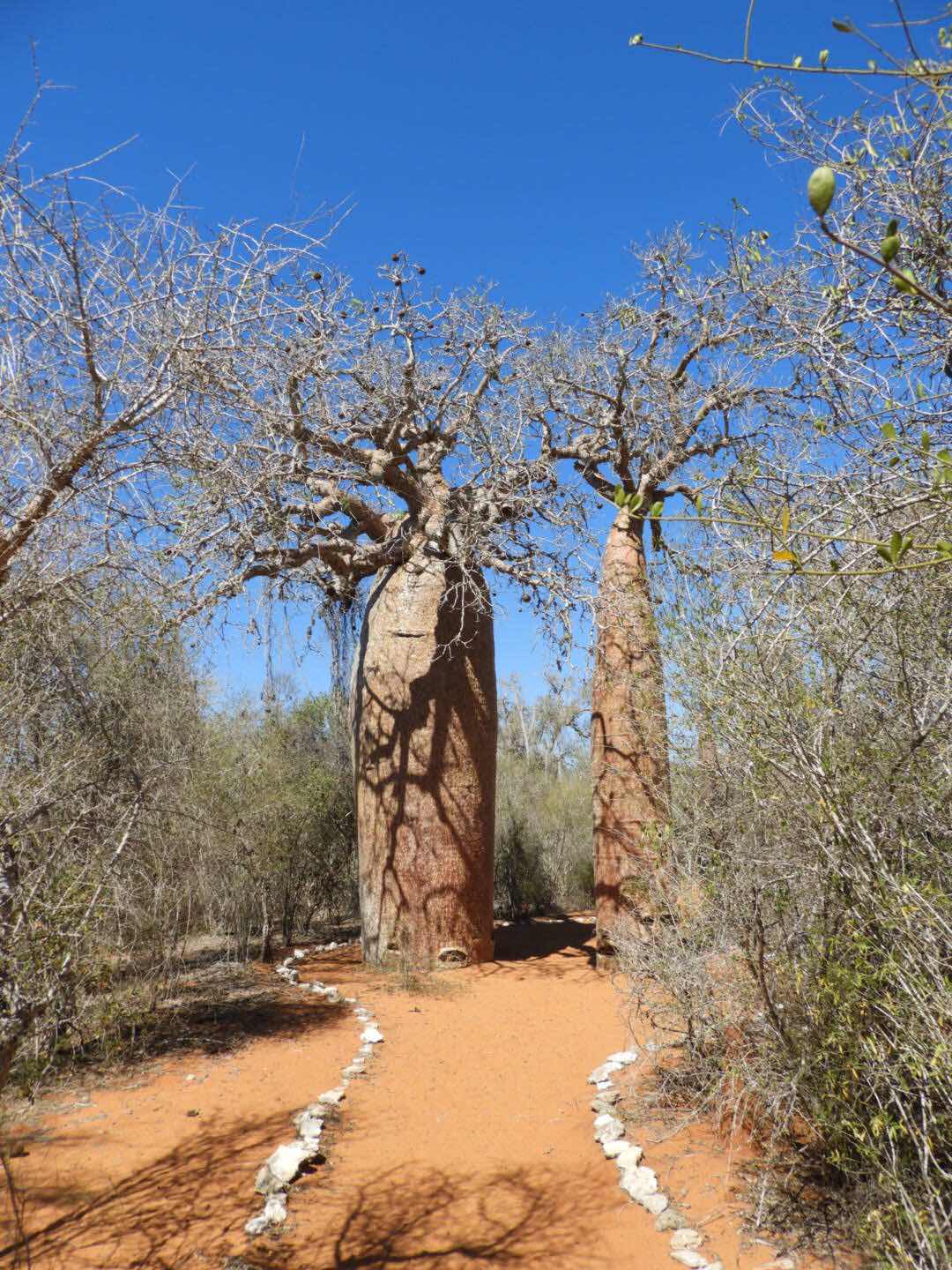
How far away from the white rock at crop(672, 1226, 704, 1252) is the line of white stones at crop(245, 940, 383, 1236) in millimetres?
1198

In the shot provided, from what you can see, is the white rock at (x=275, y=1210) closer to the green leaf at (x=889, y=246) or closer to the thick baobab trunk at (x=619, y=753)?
the green leaf at (x=889, y=246)

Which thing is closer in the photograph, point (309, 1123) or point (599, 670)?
point (309, 1123)

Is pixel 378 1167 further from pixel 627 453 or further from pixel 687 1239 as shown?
pixel 627 453

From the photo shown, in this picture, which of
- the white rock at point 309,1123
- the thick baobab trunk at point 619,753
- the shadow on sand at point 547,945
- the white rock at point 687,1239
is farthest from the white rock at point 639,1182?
the shadow on sand at point 547,945

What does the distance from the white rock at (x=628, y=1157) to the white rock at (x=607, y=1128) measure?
107 mm

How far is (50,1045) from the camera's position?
11.2ft

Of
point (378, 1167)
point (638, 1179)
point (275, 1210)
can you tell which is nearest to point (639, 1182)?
point (638, 1179)

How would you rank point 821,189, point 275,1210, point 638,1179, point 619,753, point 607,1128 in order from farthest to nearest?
point 619,753 < point 607,1128 < point 638,1179 < point 275,1210 < point 821,189

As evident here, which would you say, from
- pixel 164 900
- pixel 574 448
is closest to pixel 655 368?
pixel 574 448

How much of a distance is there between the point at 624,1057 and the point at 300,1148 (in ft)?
5.59

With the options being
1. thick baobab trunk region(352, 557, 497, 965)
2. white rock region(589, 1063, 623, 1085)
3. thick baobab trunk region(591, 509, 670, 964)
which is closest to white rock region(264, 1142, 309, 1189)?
white rock region(589, 1063, 623, 1085)

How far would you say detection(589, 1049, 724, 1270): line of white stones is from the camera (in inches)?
95.3

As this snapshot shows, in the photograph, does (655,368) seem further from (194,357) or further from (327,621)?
(194,357)

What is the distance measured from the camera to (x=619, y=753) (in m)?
6.35
